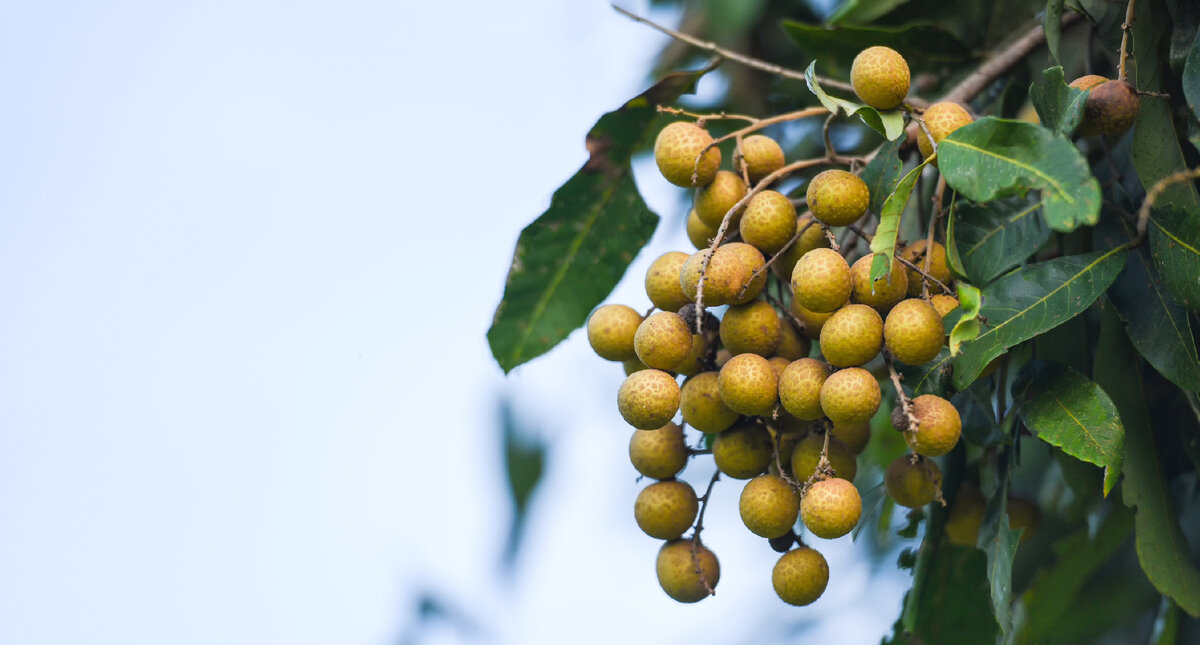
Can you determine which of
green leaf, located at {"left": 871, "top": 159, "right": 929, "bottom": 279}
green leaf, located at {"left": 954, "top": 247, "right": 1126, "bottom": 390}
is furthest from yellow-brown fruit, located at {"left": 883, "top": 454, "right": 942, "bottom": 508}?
green leaf, located at {"left": 871, "top": 159, "right": 929, "bottom": 279}

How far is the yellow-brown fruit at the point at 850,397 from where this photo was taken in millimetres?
771

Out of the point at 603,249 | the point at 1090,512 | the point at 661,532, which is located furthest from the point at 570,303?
the point at 1090,512

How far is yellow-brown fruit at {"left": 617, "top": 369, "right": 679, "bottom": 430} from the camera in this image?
0.84m

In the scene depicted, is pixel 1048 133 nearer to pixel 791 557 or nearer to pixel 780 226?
pixel 780 226

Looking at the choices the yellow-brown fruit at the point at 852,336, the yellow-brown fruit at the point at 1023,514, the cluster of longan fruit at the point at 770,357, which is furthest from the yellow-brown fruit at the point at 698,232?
the yellow-brown fruit at the point at 1023,514

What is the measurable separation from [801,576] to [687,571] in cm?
12

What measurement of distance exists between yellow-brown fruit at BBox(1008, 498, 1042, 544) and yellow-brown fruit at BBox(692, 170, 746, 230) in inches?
18.9

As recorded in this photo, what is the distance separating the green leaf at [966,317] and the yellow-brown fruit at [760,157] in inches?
12.7

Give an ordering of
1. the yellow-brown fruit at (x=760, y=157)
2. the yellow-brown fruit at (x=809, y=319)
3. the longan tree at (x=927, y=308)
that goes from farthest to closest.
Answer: the yellow-brown fruit at (x=760, y=157) < the yellow-brown fruit at (x=809, y=319) < the longan tree at (x=927, y=308)

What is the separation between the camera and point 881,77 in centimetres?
85

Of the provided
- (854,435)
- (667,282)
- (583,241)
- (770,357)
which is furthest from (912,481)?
(583,241)

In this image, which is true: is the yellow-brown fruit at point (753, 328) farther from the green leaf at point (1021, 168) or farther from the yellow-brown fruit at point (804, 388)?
the green leaf at point (1021, 168)

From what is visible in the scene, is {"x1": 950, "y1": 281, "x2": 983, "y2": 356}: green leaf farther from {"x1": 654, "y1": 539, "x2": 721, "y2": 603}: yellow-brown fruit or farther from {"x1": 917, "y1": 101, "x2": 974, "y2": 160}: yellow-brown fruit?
{"x1": 654, "y1": 539, "x2": 721, "y2": 603}: yellow-brown fruit

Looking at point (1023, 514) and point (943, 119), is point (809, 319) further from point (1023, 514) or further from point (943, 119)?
point (1023, 514)
